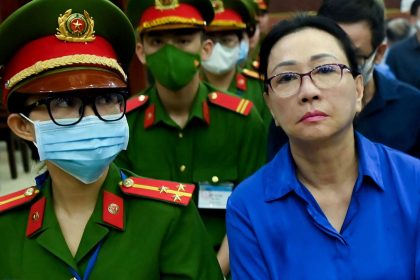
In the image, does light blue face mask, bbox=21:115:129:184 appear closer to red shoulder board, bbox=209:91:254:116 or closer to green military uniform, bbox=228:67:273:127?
red shoulder board, bbox=209:91:254:116

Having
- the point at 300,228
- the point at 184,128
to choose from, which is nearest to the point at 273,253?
the point at 300,228

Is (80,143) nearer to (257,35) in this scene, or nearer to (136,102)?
(136,102)

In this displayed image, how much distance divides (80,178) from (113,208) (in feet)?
0.49

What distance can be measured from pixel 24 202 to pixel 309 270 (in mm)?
956

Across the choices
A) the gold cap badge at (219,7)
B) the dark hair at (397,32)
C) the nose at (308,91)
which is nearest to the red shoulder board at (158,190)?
the nose at (308,91)

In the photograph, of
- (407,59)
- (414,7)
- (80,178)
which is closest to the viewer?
(80,178)

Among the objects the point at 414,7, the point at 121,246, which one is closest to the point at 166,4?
the point at 121,246

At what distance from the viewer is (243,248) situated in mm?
1769

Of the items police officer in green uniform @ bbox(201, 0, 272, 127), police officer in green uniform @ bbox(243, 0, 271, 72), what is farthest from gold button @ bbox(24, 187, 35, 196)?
police officer in green uniform @ bbox(243, 0, 271, 72)

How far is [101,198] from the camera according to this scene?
6.51 feet

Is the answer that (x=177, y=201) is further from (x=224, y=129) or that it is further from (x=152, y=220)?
(x=224, y=129)

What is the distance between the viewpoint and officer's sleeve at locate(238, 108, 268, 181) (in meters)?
2.91

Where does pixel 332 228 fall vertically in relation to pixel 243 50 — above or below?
above

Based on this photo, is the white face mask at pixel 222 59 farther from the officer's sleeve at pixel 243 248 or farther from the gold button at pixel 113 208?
the officer's sleeve at pixel 243 248
